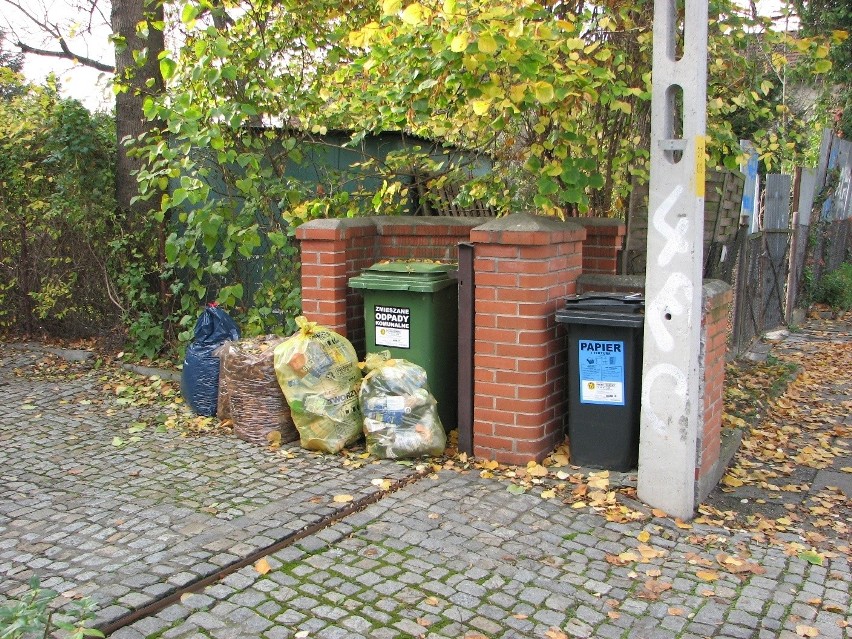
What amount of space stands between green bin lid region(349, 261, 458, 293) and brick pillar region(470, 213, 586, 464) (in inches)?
14.2

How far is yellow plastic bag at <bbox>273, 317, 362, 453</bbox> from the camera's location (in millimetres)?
5379

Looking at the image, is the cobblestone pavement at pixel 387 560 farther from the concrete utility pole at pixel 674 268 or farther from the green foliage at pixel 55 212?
the green foliage at pixel 55 212

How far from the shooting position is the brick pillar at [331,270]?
5902 millimetres

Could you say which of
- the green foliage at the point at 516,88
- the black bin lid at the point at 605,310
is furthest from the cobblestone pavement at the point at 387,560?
the green foliage at the point at 516,88

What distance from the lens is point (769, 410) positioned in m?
6.78

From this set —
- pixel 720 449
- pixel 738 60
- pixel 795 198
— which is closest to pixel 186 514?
pixel 720 449

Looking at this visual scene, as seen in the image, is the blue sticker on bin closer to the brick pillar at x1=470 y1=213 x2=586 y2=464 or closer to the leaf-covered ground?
the brick pillar at x1=470 y1=213 x2=586 y2=464

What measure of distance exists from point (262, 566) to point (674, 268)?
8.12 feet

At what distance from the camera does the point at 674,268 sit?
4.34 meters

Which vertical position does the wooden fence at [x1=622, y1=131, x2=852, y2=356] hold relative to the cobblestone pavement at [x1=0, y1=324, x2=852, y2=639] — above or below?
above

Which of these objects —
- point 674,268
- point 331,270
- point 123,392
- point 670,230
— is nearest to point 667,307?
point 674,268

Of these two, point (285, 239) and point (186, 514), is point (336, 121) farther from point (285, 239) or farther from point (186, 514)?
point (186, 514)

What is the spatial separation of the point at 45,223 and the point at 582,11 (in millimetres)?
5740

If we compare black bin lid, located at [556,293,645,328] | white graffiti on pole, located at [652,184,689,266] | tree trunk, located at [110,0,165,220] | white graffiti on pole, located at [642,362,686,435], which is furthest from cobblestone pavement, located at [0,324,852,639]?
tree trunk, located at [110,0,165,220]
